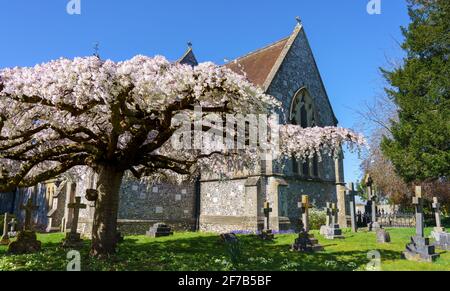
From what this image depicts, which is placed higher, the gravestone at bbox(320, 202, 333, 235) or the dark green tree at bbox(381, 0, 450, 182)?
the dark green tree at bbox(381, 0, 450, 182)

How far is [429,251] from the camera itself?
392 inches

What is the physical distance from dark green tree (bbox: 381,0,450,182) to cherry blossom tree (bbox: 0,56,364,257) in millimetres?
13030

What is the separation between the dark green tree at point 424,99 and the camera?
2058 centimetres

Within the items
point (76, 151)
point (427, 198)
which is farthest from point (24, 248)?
point (427, 198)

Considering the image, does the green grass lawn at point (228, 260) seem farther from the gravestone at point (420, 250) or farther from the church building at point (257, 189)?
the church building at point (257, 189)

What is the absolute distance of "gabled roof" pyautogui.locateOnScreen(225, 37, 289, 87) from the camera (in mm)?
21583

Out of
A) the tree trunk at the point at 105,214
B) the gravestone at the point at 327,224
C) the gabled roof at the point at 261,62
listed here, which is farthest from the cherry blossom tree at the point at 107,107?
the gabled roof at the point at 261,62

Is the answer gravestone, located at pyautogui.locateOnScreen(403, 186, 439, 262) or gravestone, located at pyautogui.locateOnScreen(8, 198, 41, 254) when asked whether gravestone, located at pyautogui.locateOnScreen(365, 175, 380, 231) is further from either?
gravestone, located at pyautogui.locateOnScreen(8, 198, 41, 254)

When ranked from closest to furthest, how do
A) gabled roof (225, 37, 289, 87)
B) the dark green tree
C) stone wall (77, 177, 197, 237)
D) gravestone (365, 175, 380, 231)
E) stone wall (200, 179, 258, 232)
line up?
gravestone (365, 175, 380, 231), stone wall (77, 177, 197, 237), stone wall (200, 179, 258, 232), the dark green tree, gabled roof (225, 37, 289, 87)

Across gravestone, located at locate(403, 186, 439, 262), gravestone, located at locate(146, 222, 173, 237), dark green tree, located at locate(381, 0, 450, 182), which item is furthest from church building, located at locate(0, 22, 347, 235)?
gravestone, located at locate(403, 186, 439, 262)

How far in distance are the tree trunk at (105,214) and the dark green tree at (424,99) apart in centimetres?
1885

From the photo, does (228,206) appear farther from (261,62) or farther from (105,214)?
(105,214)

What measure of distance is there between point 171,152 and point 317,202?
13.1 meters
